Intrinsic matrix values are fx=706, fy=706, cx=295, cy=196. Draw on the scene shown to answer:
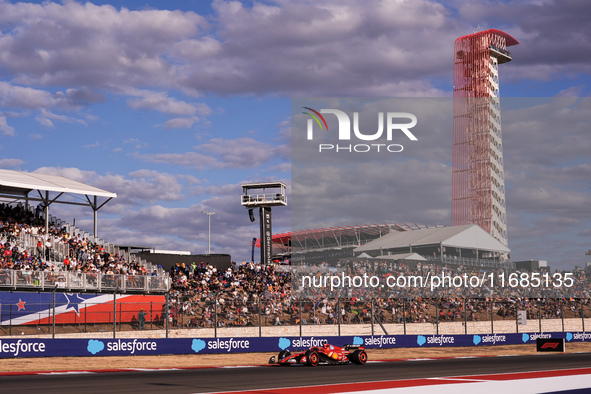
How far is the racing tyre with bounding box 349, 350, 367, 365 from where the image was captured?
79.6 ft

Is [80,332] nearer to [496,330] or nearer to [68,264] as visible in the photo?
[68,264]

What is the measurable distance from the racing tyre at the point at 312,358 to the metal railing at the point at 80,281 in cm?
981

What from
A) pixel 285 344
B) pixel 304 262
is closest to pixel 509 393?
pixel 285 344

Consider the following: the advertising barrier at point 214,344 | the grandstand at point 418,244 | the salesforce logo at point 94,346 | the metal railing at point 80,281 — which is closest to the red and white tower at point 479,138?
the grandstand at point 418,244

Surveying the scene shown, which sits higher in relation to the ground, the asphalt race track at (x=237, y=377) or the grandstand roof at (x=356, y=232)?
the grandstand roof at (x=356, y=232)

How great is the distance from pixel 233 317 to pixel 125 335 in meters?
4.63

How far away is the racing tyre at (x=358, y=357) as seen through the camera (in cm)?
2427

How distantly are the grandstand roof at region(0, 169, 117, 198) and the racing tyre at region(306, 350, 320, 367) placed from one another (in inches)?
840

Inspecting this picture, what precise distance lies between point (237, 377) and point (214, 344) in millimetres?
9284

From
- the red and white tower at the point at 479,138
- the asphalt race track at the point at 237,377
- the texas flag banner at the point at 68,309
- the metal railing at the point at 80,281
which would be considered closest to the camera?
the asphalt race track at the point at 237,377

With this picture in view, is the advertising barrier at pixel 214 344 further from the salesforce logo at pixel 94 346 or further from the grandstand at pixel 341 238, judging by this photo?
the grandstand at pixel 341 238

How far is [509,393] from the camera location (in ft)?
52.5

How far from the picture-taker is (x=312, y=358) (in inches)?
916

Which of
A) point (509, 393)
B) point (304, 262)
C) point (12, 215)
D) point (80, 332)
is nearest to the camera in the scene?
point (509, 393)
